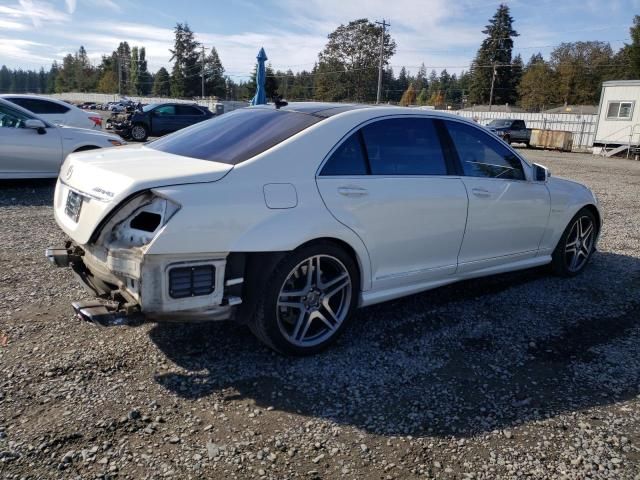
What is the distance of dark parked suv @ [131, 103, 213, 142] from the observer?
67.2ft

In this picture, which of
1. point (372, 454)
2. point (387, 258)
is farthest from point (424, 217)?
point (372, 454)

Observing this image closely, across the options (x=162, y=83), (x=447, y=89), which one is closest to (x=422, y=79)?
(x=447, y=89)

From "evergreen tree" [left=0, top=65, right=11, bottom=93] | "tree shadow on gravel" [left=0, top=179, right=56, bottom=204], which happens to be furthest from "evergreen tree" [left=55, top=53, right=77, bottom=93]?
"tree shadow on gravel" [left=0, top=179, right=56, bottom=204]

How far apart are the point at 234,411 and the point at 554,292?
3534mm

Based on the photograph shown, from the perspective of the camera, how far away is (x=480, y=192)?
13.8ft

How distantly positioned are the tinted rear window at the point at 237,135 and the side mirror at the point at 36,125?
5642mm

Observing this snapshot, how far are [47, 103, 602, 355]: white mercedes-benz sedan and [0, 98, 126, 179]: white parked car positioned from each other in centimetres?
575

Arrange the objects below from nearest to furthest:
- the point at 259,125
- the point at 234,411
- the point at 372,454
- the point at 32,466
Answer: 1. the point at 32,466
2. the point at 372,454
3. the point at 234,411
4. the point at 259,125

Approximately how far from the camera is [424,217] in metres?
3.82

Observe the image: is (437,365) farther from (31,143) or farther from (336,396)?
(31,143)

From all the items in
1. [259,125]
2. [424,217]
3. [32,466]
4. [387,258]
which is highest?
[259,125]

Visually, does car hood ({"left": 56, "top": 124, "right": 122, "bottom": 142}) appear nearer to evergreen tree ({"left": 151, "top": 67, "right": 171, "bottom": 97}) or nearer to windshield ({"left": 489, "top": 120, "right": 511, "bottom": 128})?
windshield ({"left": 489, "top": 120, "right": 511, "bottom": 128})

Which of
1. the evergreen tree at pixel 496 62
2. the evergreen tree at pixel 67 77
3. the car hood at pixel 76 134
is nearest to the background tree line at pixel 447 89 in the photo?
the evergreen tree at pixel 496 62

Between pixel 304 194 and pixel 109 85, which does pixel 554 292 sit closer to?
pixel 304 194
